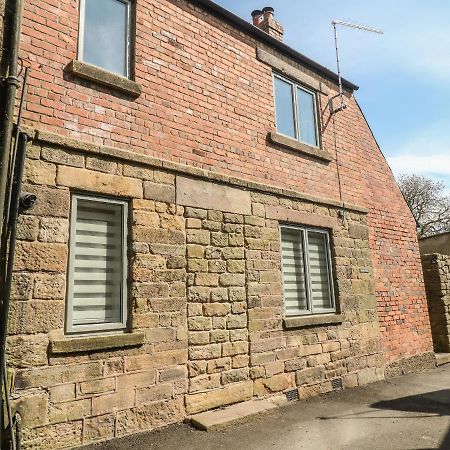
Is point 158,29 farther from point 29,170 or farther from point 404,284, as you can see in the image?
point 404,284

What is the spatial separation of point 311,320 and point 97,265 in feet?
11.7

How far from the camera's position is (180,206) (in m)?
5.34

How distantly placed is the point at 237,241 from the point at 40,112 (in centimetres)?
302

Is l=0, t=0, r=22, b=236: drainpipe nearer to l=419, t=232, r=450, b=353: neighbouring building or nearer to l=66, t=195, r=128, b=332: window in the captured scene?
l=66, t=195, r=128, b=332: window

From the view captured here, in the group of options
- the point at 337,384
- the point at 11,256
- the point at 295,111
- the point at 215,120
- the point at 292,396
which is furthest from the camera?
the point at 295,111

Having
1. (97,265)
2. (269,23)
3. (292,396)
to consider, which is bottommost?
(292,396)

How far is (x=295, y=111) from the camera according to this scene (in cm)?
746

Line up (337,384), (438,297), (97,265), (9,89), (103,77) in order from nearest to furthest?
(9,89)
(97,265)
(103,77)
(337,384)
(438,297)

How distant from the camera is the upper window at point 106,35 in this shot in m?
5.10

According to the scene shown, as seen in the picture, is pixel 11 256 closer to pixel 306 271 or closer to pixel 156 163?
pixel 156 163

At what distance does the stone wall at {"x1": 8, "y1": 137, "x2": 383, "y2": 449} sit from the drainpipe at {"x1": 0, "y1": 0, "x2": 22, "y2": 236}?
253 mm

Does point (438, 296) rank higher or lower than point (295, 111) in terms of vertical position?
lower

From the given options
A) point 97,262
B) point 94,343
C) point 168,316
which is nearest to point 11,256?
point 97,262

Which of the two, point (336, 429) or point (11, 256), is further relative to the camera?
point (336, 429)
